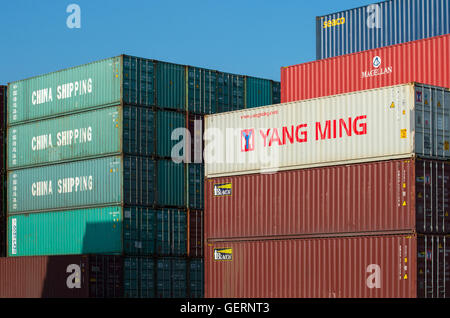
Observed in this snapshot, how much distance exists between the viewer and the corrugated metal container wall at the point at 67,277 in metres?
44.6

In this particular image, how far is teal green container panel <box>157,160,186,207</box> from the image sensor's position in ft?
157

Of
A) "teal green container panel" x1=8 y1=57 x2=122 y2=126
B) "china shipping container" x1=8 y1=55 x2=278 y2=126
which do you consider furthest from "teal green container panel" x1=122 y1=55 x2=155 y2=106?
"teal green container panel" x1=8 y1=57 x2=122 y2=126

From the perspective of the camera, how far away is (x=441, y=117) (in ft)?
114

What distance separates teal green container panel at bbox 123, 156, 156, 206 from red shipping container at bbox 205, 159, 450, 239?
756cm

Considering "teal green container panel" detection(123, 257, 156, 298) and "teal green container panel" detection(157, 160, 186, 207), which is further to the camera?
"teal green container panel" detection(157, 160, 186, 207)

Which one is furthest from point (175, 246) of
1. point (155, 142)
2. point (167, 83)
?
point (167, 83)

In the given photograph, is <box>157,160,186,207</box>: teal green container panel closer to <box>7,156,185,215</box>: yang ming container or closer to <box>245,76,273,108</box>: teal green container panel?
<box>7,156,185,215</box>: yang ming container

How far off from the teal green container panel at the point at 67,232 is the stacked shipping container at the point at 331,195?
8285mm

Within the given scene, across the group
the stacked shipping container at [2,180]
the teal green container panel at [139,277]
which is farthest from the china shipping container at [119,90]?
the teal green container panel at [139,277]

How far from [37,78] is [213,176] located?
16212 millimetres

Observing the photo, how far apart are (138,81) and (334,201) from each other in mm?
15468

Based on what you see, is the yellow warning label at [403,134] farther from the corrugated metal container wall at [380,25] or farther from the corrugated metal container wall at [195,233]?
the corrugated metal container wall at [195,233]
